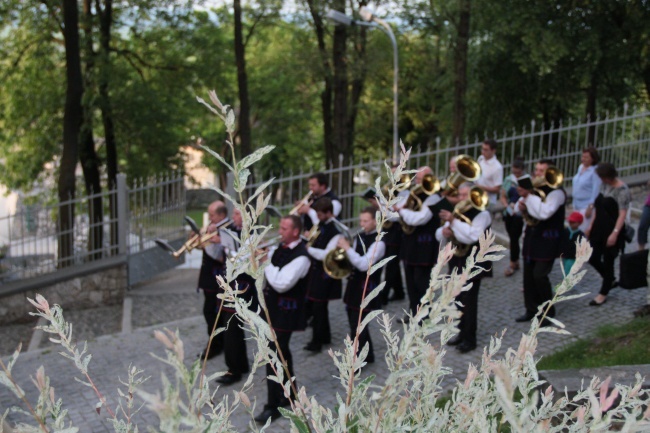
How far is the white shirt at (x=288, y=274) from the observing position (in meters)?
5.87

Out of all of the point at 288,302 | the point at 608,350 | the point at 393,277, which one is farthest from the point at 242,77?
the point at 608,350

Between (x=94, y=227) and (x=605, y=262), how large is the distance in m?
6.58

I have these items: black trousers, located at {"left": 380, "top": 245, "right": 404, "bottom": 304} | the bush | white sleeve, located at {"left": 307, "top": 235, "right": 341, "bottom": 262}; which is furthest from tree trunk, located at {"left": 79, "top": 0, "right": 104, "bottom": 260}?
the bush

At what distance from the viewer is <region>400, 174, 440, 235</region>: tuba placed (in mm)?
7600

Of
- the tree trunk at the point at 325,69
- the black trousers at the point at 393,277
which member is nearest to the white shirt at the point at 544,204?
the black trousers at the point at 393,277

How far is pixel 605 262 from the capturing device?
301 inches

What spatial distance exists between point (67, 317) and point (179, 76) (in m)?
8.12

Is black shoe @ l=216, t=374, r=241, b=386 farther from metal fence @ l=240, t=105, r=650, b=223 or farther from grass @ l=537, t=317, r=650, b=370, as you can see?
metal fence @ l=240, t=105, r=650, b=223

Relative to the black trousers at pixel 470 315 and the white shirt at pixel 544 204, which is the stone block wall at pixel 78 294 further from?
the white shirt at pixel 544 204

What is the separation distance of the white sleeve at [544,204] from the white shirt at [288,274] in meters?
2.37

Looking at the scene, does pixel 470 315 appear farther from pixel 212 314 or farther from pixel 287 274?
pixel 212 314

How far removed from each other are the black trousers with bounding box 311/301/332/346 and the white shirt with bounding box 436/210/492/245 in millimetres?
1461

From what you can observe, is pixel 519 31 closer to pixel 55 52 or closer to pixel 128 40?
pixel 128 40

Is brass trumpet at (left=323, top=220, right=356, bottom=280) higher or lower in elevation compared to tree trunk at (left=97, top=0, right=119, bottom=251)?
lower
